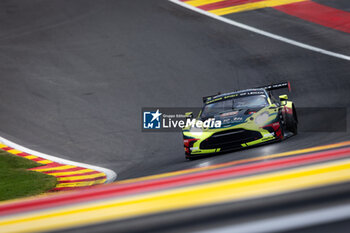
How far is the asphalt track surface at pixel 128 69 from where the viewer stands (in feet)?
37.8

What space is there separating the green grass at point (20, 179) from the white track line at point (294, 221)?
598cm

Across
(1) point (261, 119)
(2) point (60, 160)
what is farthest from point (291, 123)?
(2) point (60, 160)

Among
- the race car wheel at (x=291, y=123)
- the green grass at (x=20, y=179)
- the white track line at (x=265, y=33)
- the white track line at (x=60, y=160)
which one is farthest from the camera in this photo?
the white track line at (x=265, y=33)

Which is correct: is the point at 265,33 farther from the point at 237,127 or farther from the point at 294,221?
the point at 294,221

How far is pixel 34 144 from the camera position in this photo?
1130cm

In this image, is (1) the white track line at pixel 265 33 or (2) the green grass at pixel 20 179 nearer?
(2) the green grass at pixel 20 179

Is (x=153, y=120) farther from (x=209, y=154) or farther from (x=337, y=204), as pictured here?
(x=337, y=204)

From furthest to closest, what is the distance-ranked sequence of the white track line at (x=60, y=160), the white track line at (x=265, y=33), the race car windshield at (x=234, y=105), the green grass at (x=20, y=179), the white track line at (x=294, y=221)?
the white track line at (x=265, y=33)
the race car windshield at (x=234, y=105)
the white track line at (x=60, y=160)
the green grass at (x=20, y=179)
the white track line at (x=294, y=221)

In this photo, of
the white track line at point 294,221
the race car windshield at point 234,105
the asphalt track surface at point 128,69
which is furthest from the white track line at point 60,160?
the white track line at point 294,221

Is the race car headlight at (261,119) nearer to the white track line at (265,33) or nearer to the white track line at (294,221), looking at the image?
the white track line at (294,221)

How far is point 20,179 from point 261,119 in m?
4.19

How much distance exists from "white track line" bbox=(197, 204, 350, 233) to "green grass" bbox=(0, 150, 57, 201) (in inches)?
235

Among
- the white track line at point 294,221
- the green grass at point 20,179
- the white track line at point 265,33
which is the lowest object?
the green grass at point 20,179

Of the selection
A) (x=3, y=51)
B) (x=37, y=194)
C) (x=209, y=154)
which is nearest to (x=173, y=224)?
(x=37, y=194)
